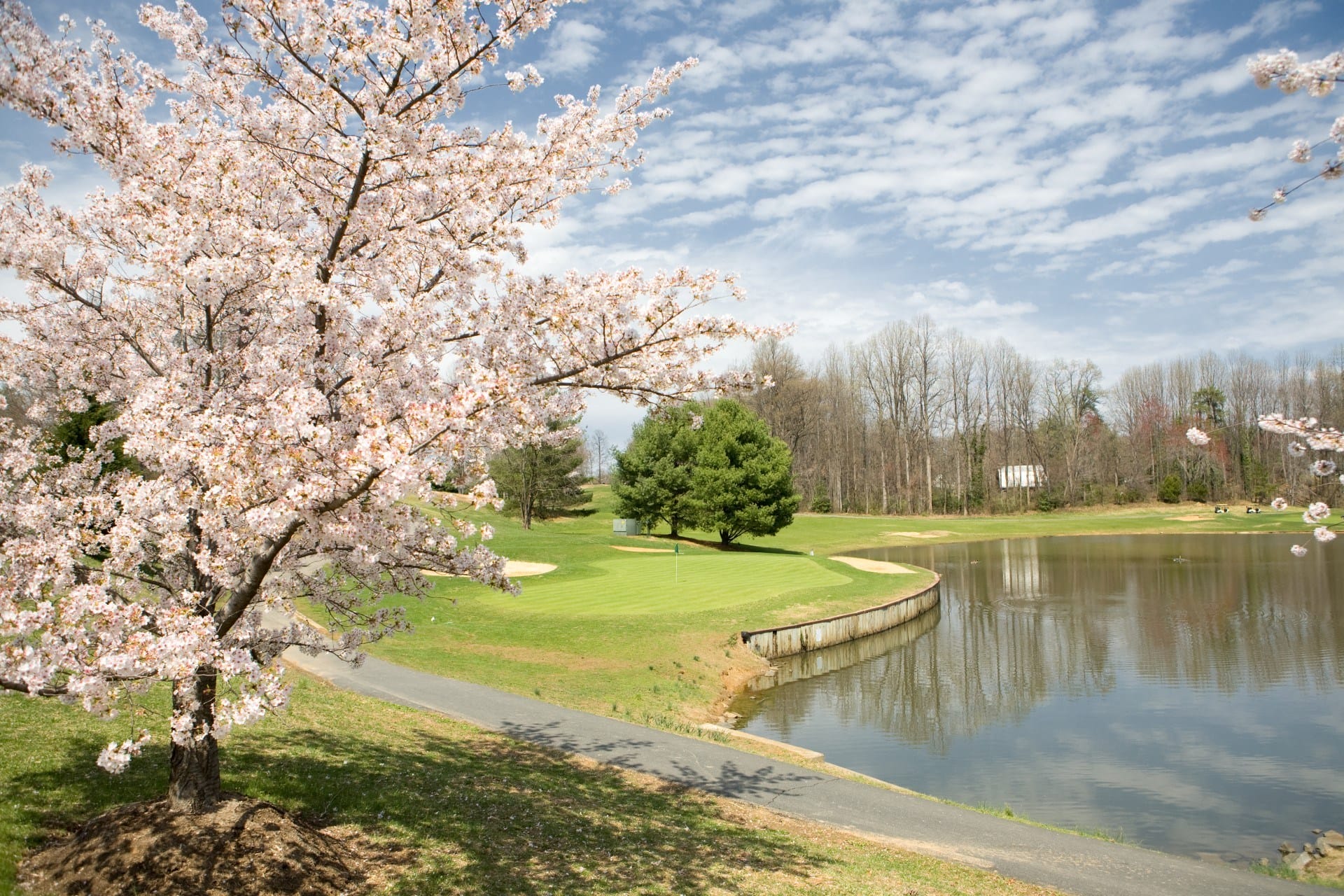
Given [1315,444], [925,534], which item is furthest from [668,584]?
[925,534]

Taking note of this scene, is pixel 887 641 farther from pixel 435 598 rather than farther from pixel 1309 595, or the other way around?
pixel 1309 595

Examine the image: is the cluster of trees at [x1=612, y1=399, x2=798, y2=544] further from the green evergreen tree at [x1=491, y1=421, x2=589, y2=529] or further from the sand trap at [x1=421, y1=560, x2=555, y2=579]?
the sand trap at [x1=421, y1=560, x2=555, y2=579]

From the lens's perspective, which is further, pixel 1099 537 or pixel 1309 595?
pixel 1099 537

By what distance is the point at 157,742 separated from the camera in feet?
28.0

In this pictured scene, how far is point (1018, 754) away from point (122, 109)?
15.2 metres

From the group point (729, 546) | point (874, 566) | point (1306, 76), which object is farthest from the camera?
point (729, 546)

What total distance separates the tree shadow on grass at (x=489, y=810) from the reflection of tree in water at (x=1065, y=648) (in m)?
7.03

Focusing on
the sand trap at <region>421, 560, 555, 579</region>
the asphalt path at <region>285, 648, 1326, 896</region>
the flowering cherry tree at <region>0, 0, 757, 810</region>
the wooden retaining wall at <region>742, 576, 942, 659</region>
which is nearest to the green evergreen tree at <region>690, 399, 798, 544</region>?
the sand trap at <region>421, 560, 555, 579</region>

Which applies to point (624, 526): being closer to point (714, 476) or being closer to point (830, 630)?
point (714, 476)

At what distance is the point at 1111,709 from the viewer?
54.4 feet

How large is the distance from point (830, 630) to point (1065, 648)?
21.2 ft

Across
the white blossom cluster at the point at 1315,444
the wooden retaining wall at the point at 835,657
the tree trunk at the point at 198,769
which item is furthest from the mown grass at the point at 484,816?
the wooden retaining wall at the point at 835,657

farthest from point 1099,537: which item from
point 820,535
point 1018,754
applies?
point 1018,754

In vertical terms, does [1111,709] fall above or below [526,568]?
below
